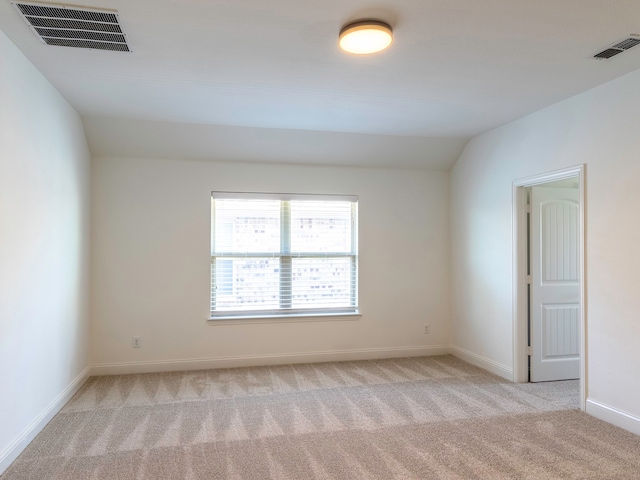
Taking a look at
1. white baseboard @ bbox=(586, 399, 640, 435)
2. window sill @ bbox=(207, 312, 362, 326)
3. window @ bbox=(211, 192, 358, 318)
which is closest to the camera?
white baseboard @ bbox=(586, 399, 640, 435)

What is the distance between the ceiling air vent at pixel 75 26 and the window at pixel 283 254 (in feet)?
7.83

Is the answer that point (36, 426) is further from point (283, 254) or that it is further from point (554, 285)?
point (554, 285)

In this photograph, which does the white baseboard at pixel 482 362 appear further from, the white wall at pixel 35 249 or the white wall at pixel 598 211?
the white wall at pixel 35 249

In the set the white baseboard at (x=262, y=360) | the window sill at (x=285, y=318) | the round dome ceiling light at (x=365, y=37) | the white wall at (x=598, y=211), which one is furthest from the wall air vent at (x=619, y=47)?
the white baseboard at (x=262, y=360)

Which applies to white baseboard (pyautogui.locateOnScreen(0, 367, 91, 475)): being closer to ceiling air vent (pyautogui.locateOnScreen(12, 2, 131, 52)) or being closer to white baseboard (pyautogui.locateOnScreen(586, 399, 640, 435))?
ceiling air vent (pyautogui.locateOnScreen(12, 2, 131, 52))

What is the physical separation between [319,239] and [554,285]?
2.60m

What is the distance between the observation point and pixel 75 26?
2518 millimetres

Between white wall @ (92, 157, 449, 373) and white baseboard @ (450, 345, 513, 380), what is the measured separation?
9.0 inches

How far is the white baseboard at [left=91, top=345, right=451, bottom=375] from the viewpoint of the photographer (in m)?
4.70

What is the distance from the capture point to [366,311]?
211 inches

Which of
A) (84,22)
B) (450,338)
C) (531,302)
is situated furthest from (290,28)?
(450,338)

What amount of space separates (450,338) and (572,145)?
2824 millimetres

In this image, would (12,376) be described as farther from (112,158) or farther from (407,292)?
(407,292)

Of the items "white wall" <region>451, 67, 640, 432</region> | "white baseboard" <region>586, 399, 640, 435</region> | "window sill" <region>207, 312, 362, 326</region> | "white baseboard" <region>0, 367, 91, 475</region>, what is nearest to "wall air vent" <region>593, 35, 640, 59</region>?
"white wall" <region>451, 67, 640, 432</region>
